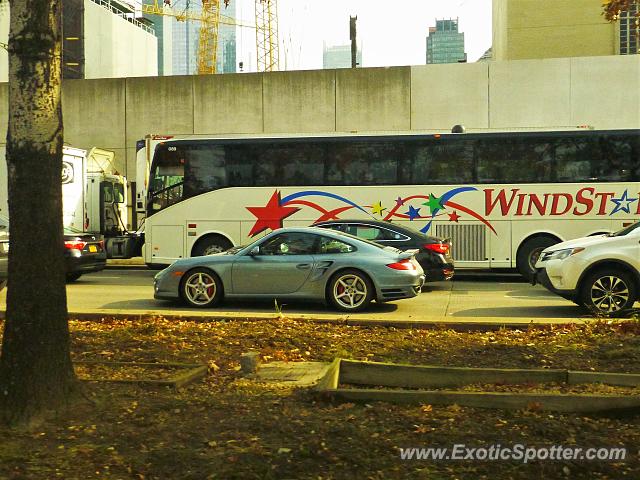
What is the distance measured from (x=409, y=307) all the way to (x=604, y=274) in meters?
3.02

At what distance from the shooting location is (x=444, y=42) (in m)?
189

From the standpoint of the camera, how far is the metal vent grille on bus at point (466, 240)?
59.5 ft

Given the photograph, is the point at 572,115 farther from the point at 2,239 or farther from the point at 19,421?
the point at 19,421

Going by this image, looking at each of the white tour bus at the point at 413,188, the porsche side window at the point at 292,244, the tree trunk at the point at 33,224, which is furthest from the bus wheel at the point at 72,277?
the tree trunk at the point at 33,224

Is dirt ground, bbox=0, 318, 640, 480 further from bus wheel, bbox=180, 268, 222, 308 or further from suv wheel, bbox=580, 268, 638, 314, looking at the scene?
bus wheel, bbox=180, 268, 222, 308

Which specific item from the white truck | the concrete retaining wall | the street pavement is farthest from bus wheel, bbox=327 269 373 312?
the concrete retaining wall

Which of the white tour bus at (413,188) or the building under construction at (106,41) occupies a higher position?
the building under construction at (106,41)

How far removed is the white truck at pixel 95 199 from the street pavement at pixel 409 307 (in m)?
3.44

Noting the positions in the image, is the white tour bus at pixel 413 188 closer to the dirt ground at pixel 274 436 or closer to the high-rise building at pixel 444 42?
the dirt ground at pixel 274 436

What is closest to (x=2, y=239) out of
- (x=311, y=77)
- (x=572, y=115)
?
(x=311, y=77)

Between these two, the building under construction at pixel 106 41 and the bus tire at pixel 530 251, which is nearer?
the bus tire at pixel 530 251

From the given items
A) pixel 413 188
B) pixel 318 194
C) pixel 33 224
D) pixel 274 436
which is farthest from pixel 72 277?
pixel 274 436

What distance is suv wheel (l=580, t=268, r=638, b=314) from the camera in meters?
11.3

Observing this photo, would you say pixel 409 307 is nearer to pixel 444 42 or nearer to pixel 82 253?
pixel 82 253
